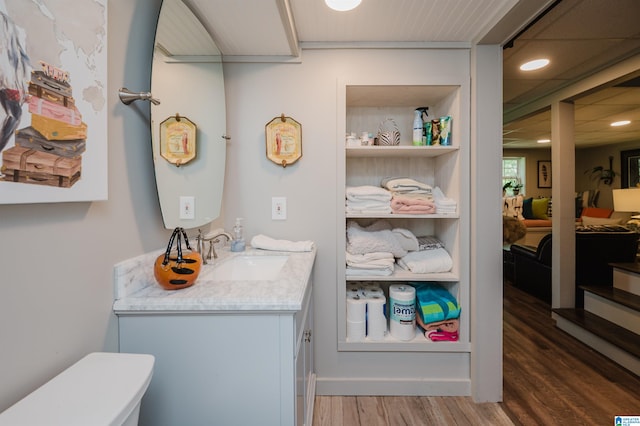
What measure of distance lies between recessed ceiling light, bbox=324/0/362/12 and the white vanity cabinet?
4.63 feet

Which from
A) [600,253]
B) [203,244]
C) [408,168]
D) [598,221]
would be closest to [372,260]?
[408,168]

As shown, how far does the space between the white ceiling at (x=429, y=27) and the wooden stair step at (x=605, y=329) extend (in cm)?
214

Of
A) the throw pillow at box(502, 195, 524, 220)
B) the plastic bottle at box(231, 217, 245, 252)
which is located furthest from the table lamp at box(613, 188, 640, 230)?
the plastic bottle at box(231, 217, 245, 252)

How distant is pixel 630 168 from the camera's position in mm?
5934

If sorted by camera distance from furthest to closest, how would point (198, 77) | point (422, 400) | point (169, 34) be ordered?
point (422, 400), point (198, 77), point (169, 34)

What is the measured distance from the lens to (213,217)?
155 cm

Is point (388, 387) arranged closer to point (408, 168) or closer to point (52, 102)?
point (408, 168)

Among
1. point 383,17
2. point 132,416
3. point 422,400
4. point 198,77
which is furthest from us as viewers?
point 422,400

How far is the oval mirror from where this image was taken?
1.11 m

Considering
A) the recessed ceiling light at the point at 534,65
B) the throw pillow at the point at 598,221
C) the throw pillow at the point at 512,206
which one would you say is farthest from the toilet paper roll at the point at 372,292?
the throw pillow at the point at 598,221

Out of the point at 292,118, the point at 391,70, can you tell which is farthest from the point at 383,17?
the point at 292,118

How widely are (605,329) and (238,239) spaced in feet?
9.65

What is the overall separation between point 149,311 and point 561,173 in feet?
12.0

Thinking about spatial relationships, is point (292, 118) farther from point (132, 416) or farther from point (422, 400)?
point (422, 400)
